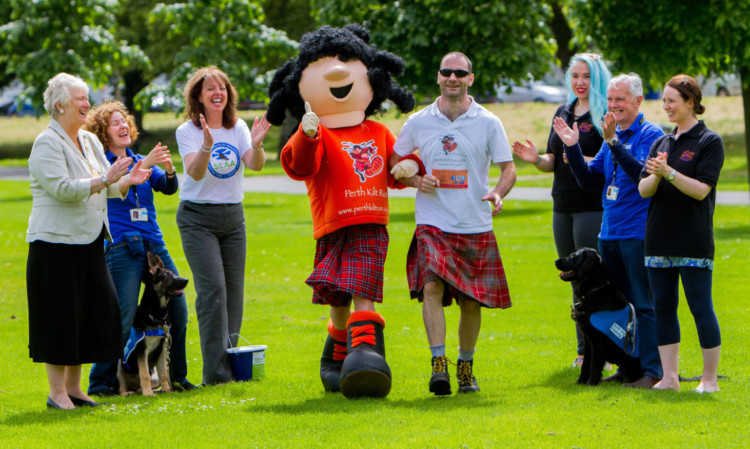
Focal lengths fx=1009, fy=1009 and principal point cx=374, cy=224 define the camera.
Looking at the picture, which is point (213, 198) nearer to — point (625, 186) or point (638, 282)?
point (625, 186)

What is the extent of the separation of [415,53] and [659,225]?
45.8 feet

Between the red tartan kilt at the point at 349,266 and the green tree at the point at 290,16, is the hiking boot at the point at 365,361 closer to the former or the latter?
the red tartan kilt at the point at 349,266

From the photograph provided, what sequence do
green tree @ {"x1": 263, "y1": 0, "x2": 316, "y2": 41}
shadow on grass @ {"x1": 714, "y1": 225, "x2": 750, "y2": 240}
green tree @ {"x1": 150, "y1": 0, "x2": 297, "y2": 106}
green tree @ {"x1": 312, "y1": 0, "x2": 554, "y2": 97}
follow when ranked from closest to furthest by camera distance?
1. shadow on grass @ {"x1": 714, "y1": 225, "x2": 750, "y2": 240}
2. green tree @ {"x1": 312, "y1": 0, "x2": 554, "y2": 97}
3. green tree @ {"x1": 150, "y1": 0, "x2": 297, "y2": 106}
4. green tree @ {"x1": 263, "y1": 0, "x2": 316, "y2": 41}

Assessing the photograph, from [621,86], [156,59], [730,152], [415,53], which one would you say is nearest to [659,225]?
[621,86]

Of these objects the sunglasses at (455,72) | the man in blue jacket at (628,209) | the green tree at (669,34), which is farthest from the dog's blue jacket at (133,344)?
the green tree at (669,34)

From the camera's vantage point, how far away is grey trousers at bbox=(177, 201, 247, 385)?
7.33 metres

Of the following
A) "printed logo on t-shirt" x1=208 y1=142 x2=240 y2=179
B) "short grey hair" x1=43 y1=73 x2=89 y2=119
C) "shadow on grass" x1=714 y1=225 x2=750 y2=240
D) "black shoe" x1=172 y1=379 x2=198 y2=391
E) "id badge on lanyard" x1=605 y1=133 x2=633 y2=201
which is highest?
"short grey hair" x1=43 y1=73 x2=89 y2=119

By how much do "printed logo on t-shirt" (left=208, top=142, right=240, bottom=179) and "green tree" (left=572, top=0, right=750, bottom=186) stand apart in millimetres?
13491

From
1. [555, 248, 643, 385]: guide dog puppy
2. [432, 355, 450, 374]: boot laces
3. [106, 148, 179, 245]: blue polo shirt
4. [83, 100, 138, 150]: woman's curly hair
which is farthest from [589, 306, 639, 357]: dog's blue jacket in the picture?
[83, 100, 138, 150]: woman's curly hair

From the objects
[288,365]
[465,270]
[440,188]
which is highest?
[440,188]

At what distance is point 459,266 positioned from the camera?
6824 millimetres

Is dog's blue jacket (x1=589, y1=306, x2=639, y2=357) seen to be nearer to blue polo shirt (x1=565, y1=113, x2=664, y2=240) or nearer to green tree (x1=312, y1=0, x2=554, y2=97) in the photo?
blue polo shirt (x1=565, y1=113, x2=664, y2=240)

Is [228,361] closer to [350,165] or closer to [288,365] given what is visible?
[288,365]

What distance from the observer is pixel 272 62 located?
111ft
